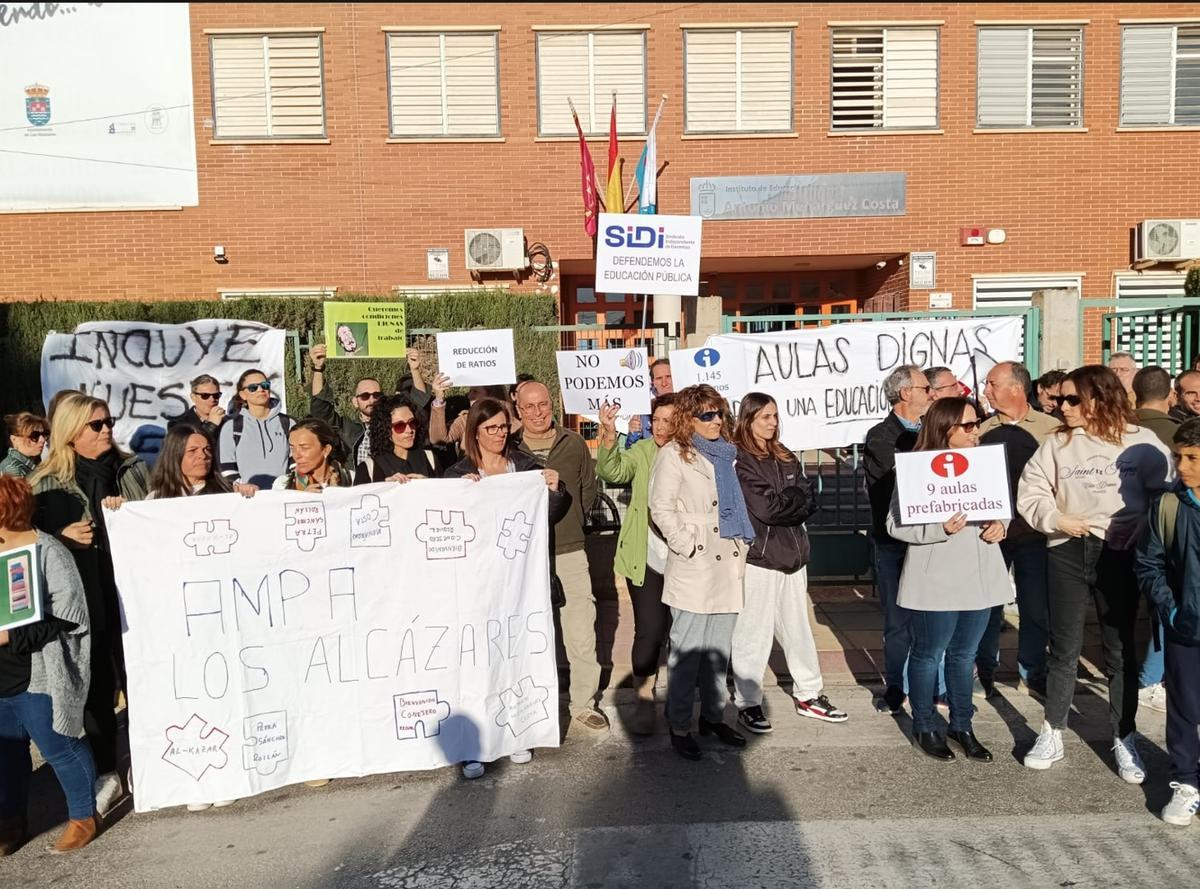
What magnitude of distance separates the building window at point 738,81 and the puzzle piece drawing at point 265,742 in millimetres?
12447

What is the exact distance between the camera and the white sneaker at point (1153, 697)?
5500 millimetres

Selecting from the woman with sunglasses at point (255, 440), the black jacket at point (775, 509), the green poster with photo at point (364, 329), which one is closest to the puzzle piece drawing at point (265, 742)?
the woman with sunglasses at point (255, 440)

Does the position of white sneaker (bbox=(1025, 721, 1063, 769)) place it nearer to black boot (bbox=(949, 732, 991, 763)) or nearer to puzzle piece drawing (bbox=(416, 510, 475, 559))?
black boot (bbox=(949, 732, 991, 763))

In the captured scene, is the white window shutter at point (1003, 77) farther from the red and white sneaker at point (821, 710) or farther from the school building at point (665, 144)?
the red and white sneaker at point (821, 710)

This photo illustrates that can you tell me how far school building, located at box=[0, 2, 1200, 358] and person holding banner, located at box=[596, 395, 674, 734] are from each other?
995 centimetres

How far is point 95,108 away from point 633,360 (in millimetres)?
12358

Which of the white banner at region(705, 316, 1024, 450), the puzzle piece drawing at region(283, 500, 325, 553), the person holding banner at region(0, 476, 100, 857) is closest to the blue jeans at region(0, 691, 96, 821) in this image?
the person holding banner at region(0, 476, 100, 857)

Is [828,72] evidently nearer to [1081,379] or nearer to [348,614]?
[1081,379]

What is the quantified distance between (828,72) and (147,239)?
35.6ft

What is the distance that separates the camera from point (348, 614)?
4.67m

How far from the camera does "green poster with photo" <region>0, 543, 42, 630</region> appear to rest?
12.5ft

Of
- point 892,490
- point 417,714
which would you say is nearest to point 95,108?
point 417,714

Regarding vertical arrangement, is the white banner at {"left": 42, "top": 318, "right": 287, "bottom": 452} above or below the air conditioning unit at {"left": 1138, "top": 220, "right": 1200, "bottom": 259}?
below

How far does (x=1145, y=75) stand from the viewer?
49.7 feet
